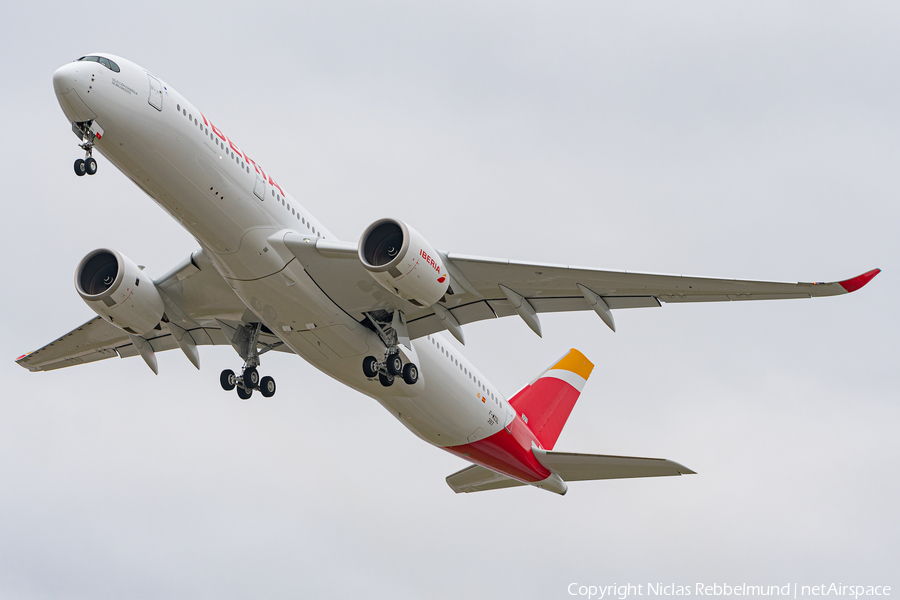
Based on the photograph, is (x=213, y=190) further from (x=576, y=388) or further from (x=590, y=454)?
(x=576, y=388)

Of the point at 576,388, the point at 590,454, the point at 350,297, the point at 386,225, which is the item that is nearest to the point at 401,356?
the point at 350,297

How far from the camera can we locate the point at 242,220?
1870 cm

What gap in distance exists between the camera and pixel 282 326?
20.3 metres

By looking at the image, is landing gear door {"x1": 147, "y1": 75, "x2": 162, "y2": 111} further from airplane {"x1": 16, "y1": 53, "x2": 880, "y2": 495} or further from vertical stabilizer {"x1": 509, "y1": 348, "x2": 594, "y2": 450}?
vertical stabilizer {"x1": 509, "y1": 348, "x2": 594, "y2": 450}

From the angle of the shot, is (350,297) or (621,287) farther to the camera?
(350,297)

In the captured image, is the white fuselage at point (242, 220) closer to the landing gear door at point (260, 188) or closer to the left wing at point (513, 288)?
the landing gear door at point (260, 188)

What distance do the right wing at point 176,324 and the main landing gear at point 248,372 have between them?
405mm

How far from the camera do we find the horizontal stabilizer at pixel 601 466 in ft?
74.7

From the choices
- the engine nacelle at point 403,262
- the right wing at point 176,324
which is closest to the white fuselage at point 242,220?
the engine nacelle at point 403,262

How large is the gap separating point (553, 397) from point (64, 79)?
17.6 m

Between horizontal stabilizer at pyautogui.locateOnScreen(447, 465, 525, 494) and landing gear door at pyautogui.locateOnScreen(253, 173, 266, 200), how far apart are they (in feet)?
38.4

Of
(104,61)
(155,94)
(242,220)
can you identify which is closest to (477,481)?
(242,220)

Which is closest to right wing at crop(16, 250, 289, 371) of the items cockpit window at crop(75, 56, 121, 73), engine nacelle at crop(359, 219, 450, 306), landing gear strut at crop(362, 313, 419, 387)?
landing gear strut at crop(362, 313, 419, 387)

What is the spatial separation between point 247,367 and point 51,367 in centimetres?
763
